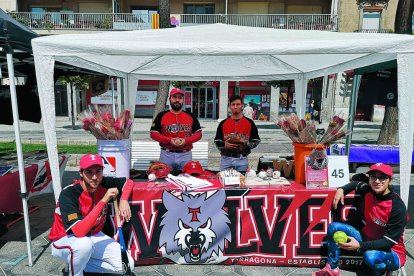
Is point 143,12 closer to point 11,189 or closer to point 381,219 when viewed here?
point 11,189

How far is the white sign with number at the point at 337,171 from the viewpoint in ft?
11.2

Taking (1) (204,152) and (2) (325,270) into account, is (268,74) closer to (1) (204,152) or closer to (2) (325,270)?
(1) (204,152)

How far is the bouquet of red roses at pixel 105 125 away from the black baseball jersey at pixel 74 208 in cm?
63

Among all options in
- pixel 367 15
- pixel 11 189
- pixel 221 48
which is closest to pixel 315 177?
pixel 221 48

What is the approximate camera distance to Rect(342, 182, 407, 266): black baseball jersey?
2.75 metres

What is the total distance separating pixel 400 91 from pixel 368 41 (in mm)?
596

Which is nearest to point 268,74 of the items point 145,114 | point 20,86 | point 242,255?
point 242,255

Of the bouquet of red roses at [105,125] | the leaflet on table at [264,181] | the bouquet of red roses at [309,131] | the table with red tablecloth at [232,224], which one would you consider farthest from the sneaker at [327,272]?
the bouquet of red roses at [105,125]

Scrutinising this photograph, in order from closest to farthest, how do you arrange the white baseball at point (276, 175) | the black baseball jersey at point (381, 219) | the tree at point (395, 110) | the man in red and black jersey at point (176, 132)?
the black baseball jersey at point (381, 219) → the white baseball at point (276, 175) → the man in red and black jersey at point (176, 132) → the tree at point (395, 110)

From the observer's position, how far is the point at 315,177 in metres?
3.40

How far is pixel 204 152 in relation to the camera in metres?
6.39

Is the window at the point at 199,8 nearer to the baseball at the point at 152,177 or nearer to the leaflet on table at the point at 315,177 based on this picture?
the baseball at the point at 152,177

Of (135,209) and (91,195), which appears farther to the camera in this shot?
(135,209)

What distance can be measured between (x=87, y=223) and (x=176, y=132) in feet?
6.94
